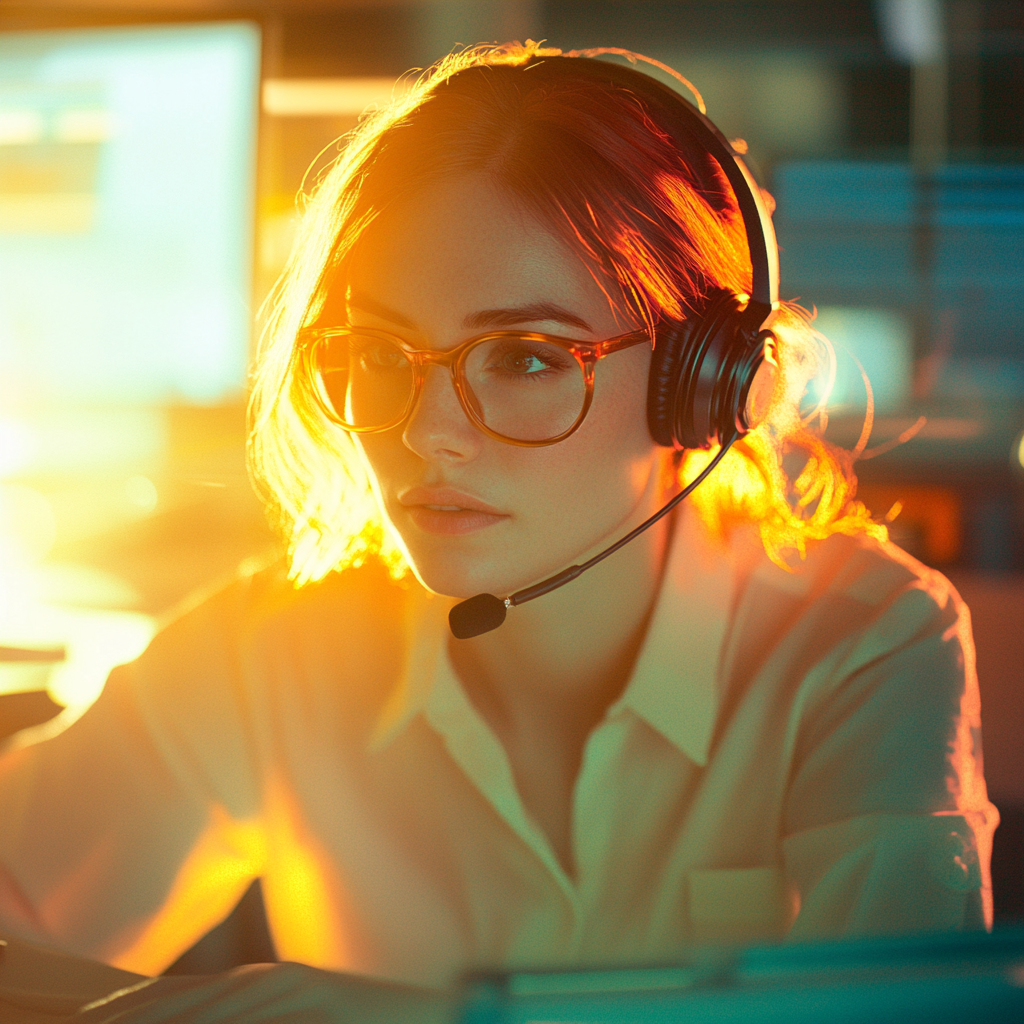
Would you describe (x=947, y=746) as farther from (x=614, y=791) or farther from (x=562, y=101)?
(x=562, y=101)

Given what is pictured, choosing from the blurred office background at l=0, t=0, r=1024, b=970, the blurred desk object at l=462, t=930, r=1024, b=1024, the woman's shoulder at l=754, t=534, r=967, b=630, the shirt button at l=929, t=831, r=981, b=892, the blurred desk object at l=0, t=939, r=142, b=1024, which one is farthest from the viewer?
the blurred office background at l=0, t=0, r=1024, b=970

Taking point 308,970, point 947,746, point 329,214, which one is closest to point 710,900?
point 947,746

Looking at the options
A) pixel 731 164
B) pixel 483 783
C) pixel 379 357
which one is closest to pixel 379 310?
pixel 379 357

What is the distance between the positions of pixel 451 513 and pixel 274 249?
136 cm

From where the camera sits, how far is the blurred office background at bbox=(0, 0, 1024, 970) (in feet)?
4.66

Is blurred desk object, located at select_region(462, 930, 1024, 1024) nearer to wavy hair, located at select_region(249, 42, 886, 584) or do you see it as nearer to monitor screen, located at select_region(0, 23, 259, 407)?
wavy hair, located at select_region(249, 42, 886, 584)

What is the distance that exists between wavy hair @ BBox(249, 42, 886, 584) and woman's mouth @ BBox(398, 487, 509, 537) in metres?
0.16

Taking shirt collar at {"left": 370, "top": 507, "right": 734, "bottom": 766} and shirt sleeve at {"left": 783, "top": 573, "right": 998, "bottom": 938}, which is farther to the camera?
shirt collar at {"left": 370, "top": 507, "right": 734, "bottom": 766}

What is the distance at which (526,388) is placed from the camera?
2.11ft

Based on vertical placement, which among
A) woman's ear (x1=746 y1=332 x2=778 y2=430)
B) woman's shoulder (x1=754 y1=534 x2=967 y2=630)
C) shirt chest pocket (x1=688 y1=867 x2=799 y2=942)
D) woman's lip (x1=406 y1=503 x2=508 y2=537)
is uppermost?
woman's ear (x1=746 y1=332 x2=778 y2=430)

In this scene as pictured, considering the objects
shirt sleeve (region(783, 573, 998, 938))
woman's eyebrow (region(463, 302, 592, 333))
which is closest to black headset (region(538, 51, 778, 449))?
woman's eyebrow (region(463, 302, 592, 333))

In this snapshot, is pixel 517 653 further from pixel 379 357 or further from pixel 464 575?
pixel 379 357

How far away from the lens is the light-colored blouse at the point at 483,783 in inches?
26.9

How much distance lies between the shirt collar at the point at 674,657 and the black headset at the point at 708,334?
0.43ft
